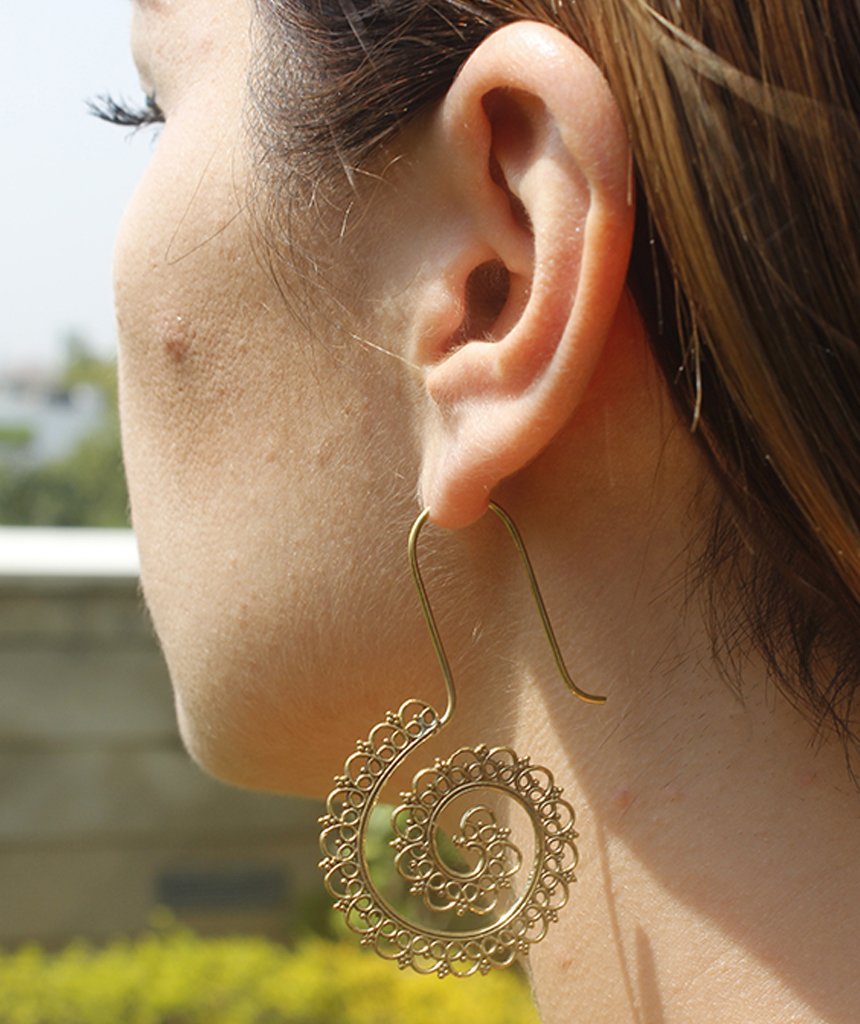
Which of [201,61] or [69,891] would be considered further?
[69,891]

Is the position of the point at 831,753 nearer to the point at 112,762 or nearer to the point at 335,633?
the point at 335,633

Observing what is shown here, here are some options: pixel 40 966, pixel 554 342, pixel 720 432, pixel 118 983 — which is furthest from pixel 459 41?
pixel 40 966

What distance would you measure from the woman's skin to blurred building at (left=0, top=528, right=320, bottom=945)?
11.7ft

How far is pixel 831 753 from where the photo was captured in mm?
936

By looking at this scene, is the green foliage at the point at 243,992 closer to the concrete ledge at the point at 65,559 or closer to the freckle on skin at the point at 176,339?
the concrete ledge at the point at 65,559

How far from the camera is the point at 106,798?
476 cm

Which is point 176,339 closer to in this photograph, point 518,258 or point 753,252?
point 518,258

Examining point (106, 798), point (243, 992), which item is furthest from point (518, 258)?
point (106, 798)

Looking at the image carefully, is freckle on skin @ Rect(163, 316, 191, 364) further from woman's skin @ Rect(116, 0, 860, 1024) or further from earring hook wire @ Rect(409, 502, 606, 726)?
earring hook wire @ Rect(409, 502, 606, 726)

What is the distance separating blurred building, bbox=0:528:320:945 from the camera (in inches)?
183

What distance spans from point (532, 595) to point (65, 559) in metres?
3.91

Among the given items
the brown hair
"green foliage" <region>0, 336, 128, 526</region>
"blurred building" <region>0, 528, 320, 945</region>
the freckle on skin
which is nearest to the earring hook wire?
the brown hair

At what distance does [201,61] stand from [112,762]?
157 inches

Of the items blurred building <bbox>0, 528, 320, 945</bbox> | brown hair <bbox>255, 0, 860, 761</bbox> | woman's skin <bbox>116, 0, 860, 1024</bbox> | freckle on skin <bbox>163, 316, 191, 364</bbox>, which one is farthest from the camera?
blurred building <bbox>0, 528, 320, 945</bbox>
